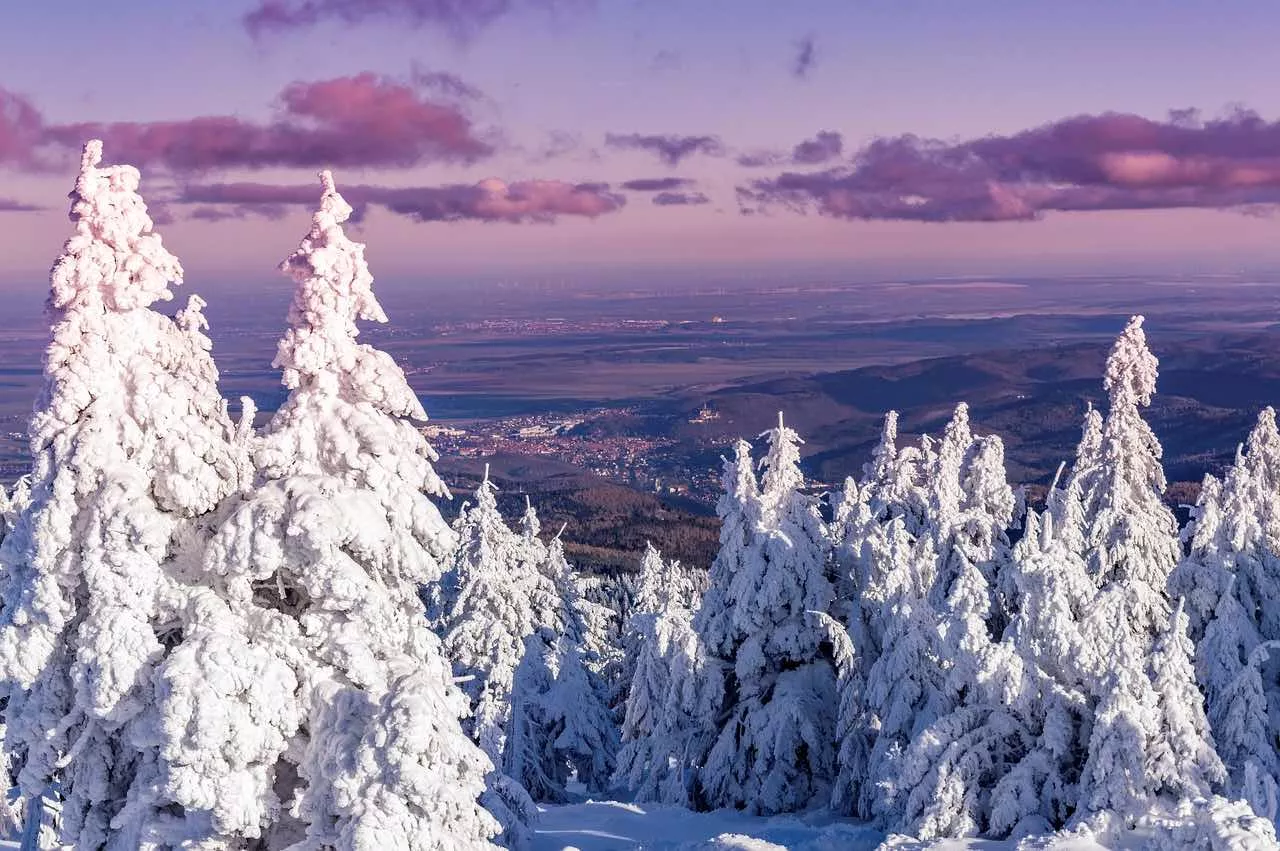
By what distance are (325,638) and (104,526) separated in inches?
113

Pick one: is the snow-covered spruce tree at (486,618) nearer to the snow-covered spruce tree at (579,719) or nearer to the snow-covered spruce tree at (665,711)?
the snow-covered spruce tree at (579,719)

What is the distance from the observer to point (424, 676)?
1376 cm

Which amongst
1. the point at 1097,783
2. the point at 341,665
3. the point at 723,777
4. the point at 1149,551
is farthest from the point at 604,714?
the point at 341,665

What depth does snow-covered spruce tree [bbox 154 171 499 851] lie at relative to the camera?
1284 cm

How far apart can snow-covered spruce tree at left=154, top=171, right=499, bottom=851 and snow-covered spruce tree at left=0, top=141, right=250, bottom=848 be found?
536 millimetres

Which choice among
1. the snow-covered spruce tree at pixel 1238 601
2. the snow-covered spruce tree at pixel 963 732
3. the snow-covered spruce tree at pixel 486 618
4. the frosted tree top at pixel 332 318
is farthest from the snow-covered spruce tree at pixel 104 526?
the snow-covered spruce tree at pixel 1238 601

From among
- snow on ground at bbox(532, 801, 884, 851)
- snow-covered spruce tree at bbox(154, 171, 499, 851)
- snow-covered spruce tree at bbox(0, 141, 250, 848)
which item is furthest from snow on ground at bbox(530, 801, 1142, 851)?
snow-covered spruce tree at bbox(0, 141, 250, 848)

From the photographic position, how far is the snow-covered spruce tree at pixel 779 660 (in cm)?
2602

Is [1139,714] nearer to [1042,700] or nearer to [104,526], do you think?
[1042,700]

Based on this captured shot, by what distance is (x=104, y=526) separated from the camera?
1326 cm

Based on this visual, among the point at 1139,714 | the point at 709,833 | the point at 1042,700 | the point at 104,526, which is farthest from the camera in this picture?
the point at 709,833

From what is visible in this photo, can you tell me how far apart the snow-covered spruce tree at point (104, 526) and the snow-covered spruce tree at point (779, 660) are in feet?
46.7

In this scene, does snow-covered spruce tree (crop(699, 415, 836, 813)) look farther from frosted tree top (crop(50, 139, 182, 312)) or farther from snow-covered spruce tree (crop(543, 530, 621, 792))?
frosted tree top (crop(50, 139, 182, 312))

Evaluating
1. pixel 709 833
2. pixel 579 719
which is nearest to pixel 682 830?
pixel 709 833
